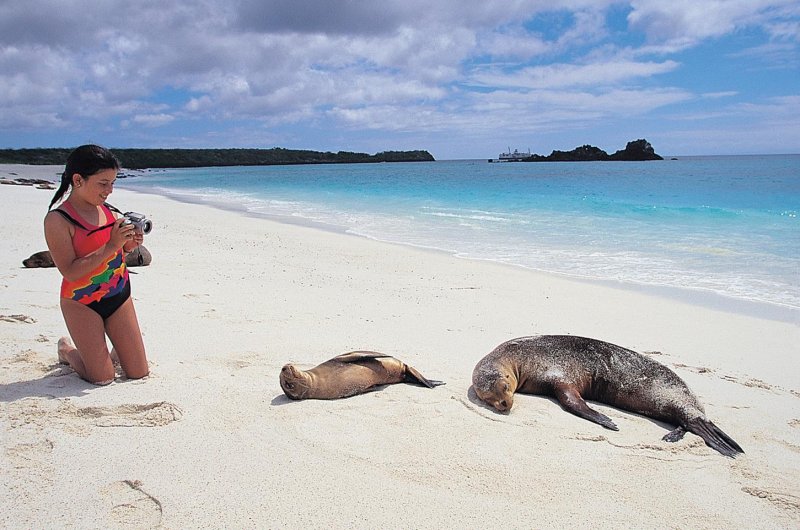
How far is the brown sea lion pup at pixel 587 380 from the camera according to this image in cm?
418

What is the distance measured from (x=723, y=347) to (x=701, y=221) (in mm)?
14813

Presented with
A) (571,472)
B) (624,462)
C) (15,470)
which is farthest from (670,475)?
(15,470)

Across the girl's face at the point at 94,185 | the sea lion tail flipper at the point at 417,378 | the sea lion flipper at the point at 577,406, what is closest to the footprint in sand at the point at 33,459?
the girl's face at the point at 94,185

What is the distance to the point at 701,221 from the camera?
19141mm

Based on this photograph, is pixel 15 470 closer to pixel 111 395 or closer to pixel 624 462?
pixel 111 395

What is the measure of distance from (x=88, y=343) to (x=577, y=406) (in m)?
3.43

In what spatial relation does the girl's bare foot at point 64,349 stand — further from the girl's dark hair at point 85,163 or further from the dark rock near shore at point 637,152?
the dark rock near shore at point 637,152

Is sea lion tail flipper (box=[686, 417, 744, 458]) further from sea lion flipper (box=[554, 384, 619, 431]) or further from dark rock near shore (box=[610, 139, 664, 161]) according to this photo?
dark rock near shore (box=[610, 139, 664, 161])

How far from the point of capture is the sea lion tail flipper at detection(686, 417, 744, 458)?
3740mm

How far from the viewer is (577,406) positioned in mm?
4270

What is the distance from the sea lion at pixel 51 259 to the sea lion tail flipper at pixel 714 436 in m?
6.97

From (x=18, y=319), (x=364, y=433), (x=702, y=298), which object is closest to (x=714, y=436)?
(x=364, y=433)

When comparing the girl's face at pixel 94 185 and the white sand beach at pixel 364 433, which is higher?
the girl's face at pixel 94 185

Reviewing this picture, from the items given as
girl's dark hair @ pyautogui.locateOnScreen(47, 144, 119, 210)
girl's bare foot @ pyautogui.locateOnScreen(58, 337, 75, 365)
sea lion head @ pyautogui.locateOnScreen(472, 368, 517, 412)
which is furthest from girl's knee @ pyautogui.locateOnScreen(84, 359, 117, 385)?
sea lion head @ pyautogui.locateOnScreen(472, 368, 517, 412)
